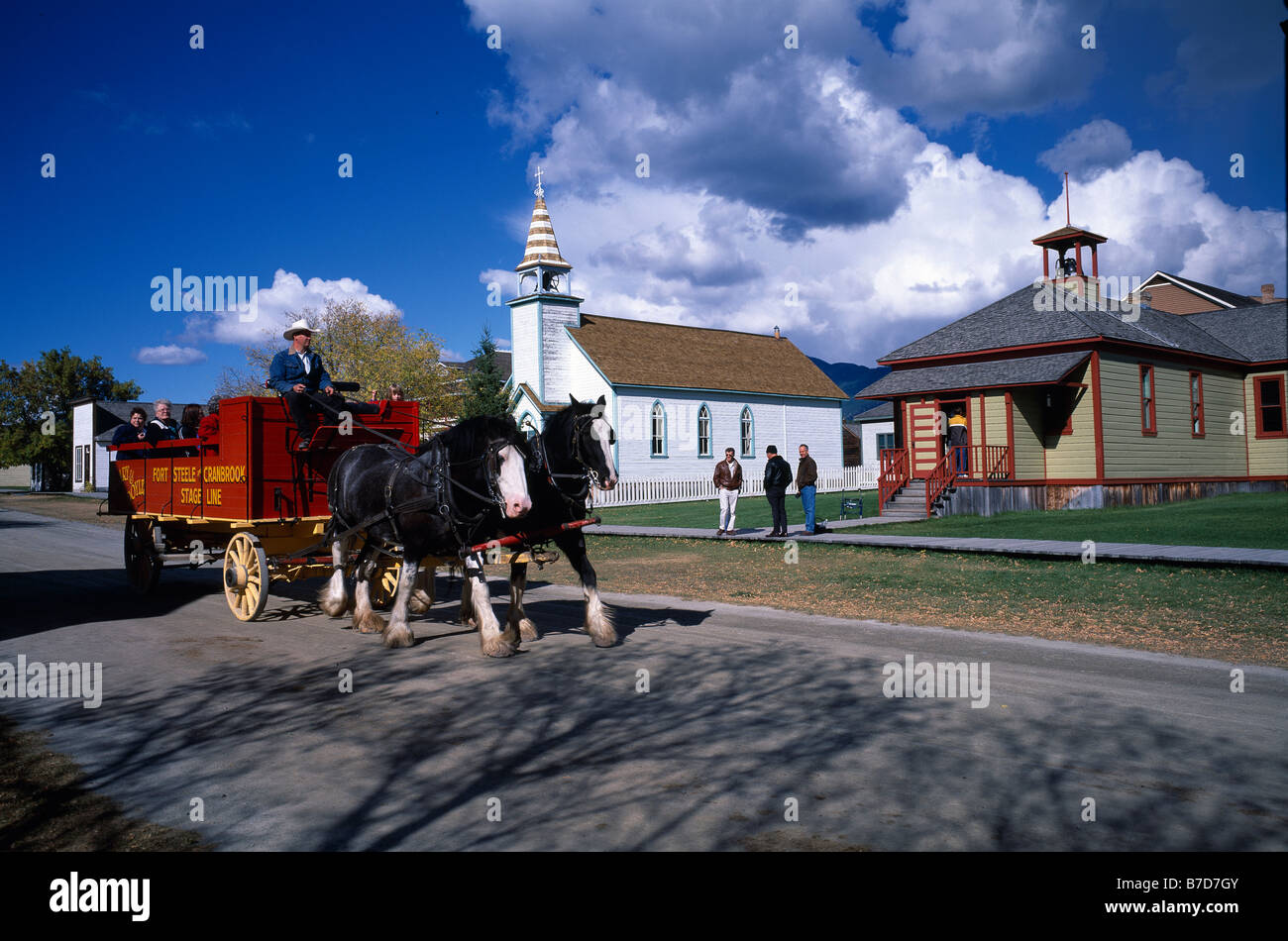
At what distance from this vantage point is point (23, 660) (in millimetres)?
8633

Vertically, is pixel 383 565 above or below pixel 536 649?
above

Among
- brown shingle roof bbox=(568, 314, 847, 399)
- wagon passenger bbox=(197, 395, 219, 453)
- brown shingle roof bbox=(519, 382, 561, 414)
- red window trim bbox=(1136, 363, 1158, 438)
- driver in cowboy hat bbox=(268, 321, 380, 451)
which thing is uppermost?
brown shingle roof bbox=(568, 314, 847, 399)

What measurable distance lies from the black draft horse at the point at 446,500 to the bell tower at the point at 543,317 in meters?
31.2

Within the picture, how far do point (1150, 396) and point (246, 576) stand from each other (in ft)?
91.3

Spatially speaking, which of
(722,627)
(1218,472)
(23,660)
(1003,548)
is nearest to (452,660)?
(722,627)

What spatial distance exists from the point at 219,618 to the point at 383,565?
7.06 feet

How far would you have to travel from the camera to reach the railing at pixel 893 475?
88.7 feet

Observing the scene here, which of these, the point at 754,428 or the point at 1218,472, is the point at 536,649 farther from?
the point at 754,428

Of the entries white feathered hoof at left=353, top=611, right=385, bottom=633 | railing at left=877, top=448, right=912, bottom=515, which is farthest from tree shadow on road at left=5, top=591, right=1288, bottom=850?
railing at left=877, top=448, right=912, bottom=515

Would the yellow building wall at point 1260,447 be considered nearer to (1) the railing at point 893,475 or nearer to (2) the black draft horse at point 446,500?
(1) the railing at point 893,475

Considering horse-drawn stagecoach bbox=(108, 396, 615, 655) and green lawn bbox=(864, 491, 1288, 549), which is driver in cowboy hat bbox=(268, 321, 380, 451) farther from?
green lawn bbox=(864, 491, 1288, 549)

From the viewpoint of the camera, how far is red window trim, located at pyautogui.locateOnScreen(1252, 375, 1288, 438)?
3187 cm

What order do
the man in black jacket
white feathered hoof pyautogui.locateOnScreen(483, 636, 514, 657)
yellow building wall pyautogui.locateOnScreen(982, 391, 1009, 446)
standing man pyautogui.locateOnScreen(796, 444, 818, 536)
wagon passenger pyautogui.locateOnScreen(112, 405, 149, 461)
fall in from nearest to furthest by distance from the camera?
white feathered hoof pyautogui.locateOnScreen(483, 636, 514, 657)
wagon passenger pyautogui.locateOnScreen(112, 405, 149, 461)
standing man pyautogui.locateOnScreen(796, 444, 818, 536)
the man in black jacket
yellow building wall pyautogui.locateOnScreen(982, 391, 1009, 446)

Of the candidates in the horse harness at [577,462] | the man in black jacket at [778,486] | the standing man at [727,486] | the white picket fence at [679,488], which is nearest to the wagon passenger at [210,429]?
the horse harness at [577,462]
